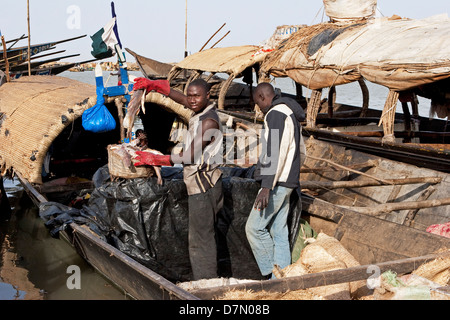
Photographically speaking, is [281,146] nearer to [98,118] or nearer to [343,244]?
[343,244]

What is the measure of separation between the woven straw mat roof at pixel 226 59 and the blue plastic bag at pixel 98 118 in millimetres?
4982

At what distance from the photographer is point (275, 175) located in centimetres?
402

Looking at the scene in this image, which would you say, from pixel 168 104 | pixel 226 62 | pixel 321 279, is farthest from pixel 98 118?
pixel 226 62

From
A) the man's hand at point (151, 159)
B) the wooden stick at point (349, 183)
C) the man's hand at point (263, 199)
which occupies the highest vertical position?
the man's hand at point (151, 159)

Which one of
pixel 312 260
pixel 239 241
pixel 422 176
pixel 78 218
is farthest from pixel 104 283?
pixel 422 176

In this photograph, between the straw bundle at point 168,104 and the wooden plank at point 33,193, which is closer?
the wooden plank at point 33,193

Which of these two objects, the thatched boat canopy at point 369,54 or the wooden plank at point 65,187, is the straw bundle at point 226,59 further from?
the wooden plank at point 65,187

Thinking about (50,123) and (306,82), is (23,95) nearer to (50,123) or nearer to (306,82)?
(50,123)

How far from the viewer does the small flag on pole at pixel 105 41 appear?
5.54m

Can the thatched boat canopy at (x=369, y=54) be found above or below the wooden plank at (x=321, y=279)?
above

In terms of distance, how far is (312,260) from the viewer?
4227mm

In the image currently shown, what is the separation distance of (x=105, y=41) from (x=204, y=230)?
2.68 meters

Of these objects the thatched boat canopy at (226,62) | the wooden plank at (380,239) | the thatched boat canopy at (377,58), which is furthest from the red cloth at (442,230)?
the thatched boat canopy at (226,62)
